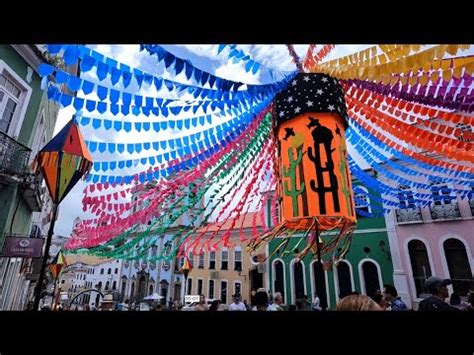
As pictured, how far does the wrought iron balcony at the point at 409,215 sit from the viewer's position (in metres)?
12.5

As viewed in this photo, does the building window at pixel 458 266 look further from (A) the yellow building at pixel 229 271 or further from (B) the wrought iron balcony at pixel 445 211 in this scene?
(A) the yellow building at pixel 229 271

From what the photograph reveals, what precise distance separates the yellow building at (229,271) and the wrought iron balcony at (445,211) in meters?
9.76

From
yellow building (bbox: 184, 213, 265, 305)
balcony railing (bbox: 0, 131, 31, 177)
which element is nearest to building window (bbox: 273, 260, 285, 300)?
yellow building (bbox: 184, 213, 265, 305)

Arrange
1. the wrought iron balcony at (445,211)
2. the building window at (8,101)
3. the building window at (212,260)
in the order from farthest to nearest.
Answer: the building window at (212,260), the wrought iron balcony at (445,211), the building window at (8,101)

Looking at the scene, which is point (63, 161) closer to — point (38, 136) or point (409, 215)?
point (38, 136)

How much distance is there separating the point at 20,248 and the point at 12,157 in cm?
208

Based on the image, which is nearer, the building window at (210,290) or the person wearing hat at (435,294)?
the person wearing hat at (435,294)

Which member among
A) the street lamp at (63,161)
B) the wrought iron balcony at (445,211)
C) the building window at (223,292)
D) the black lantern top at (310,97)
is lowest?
the building window at (223,292)

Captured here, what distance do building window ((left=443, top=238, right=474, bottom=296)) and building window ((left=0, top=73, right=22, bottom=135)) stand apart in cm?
1603

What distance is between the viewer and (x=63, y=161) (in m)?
2.86

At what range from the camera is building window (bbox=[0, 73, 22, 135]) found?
625 centimetres

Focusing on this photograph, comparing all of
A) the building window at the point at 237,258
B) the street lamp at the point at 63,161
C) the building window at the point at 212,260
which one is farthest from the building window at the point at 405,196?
the building window at the point at 212,260
